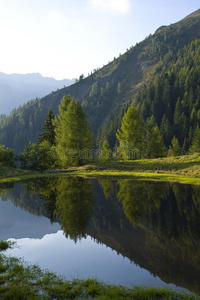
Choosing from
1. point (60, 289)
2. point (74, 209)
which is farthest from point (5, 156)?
point (60, 289)

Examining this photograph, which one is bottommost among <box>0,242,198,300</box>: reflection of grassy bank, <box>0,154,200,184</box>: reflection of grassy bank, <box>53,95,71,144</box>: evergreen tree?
<box>0,154,200,184</box>: reflection of grassy bank

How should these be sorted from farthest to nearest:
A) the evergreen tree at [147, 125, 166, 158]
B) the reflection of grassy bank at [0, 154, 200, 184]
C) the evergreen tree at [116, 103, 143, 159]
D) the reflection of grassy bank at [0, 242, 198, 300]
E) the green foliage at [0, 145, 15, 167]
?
the evergreen tree at [147, 125, 166, 158]
the evergreen tree at [116, 103, 143, 159]
the green foliage at [0, 145, 15, 167]
the reflection of grassy bank at [0, 154, 200, 184]
the reflection of grassy bank at [0, 242, 198, 300]

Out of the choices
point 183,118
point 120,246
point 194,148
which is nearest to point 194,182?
point 120,246

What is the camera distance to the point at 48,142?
58562mm

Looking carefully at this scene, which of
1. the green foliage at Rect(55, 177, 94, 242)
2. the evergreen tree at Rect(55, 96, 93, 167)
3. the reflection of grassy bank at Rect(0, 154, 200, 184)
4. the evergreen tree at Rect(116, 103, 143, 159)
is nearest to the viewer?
the green foliage at Rect(55, 177, 94, 242)

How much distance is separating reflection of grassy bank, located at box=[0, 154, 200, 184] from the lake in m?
8.56

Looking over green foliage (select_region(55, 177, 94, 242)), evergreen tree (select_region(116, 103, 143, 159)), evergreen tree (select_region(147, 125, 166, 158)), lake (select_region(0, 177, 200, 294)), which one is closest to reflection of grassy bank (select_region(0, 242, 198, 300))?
lake (select_region(0, 177, 200, 294))

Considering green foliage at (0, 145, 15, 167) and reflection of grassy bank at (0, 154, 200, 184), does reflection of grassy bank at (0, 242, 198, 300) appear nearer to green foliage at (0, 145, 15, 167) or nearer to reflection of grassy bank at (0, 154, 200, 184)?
reflection of grassy bank at (0, 154, 200, 184)

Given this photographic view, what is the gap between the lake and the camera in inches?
354

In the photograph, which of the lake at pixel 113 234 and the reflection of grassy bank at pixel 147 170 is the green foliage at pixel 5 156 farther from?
the lake at pixel 113 234

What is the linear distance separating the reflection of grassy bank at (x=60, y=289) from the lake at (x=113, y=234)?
713 mm

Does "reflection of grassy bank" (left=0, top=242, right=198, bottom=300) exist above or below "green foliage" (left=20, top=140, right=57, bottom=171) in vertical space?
below

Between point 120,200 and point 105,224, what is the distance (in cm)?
633

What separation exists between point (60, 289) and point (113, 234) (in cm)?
605
